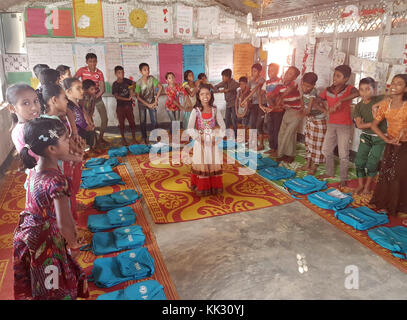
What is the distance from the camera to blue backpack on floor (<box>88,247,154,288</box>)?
2718 mm

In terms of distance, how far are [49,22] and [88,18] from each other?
0.83 meters

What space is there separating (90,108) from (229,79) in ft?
9.70

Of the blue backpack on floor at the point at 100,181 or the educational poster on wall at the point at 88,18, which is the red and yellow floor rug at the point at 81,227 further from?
the educational poster on wall at the point at 88,18

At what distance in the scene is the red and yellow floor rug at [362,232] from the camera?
120 inches

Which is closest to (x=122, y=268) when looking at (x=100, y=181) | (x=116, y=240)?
(x=116, y=240)

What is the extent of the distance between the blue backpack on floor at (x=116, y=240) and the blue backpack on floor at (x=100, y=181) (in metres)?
1.41

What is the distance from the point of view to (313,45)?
243 inches

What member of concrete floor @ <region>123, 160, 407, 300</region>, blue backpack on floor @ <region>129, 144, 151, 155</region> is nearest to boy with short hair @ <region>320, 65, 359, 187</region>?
concrete floor @ <region>123, 160, 407, 300</region>

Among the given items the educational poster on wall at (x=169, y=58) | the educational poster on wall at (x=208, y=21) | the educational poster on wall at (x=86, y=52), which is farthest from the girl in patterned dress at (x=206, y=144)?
the educational poster on wall at (x=208, y=21)

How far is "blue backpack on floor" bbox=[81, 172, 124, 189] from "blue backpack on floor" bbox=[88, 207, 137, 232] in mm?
955

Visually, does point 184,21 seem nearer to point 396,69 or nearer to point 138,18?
point 138,18

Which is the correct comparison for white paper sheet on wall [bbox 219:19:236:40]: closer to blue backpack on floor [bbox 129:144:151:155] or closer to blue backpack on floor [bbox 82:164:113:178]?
blue backpack on floor [bbox 129:144:151:155]
